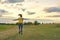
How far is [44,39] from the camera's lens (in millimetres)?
24266

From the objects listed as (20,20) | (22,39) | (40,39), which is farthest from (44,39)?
(20,20)

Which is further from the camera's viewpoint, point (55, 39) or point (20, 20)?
point (20, 20)

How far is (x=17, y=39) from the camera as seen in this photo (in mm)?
24625

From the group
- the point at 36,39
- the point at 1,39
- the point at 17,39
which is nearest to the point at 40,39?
the point at 36,39

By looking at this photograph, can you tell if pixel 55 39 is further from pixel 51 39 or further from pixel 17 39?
pixel 17 39

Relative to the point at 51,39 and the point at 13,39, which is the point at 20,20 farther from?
the point at 51,39

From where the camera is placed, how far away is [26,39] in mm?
24781

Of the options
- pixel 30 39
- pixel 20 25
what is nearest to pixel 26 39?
pixel 30 39

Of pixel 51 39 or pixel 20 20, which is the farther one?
pixel 20 20

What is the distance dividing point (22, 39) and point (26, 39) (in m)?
0.46

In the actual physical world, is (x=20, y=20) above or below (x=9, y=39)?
above

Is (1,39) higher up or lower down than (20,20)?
lower down

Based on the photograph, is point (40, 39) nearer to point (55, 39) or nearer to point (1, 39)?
point (55, 39)

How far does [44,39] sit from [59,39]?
1.45 meters
